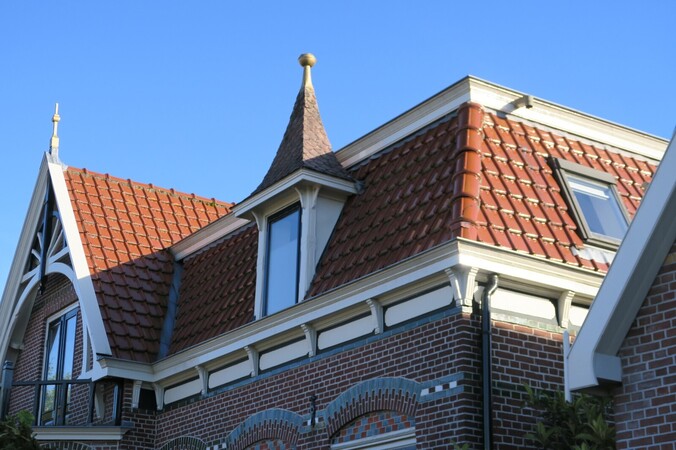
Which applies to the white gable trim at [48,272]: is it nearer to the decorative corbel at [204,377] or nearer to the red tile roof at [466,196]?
the decorative corbel at [204,377]

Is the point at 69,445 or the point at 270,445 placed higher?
the point at 69,445

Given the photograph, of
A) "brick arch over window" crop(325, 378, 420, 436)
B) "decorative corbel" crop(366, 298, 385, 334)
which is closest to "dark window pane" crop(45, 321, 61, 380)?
"brick arch over window" crop(325, 378, 420, 436)

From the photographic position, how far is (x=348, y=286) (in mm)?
15508

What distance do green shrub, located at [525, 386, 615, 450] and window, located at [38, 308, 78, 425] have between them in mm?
10735

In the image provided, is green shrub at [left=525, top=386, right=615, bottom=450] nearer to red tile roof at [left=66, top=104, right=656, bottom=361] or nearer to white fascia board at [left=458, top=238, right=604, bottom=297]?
white fascia board at [left=458, top=238, right=604, bottom=297]

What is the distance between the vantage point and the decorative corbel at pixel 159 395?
813 inches

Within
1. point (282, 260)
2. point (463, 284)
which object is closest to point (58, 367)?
point (282, 260)

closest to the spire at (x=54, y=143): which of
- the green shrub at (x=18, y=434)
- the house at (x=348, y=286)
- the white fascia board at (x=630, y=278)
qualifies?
the house at (x=348, y=286)

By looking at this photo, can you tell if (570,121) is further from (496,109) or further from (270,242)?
(270,242)

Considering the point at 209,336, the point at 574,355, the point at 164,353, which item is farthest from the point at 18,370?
the point at 574,355

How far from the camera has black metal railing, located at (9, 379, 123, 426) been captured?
20625 mm

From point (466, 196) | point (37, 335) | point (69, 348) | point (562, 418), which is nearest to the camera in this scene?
point (562, 418)

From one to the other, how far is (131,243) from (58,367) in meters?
2.84

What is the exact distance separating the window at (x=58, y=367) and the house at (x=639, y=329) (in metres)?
13.4
